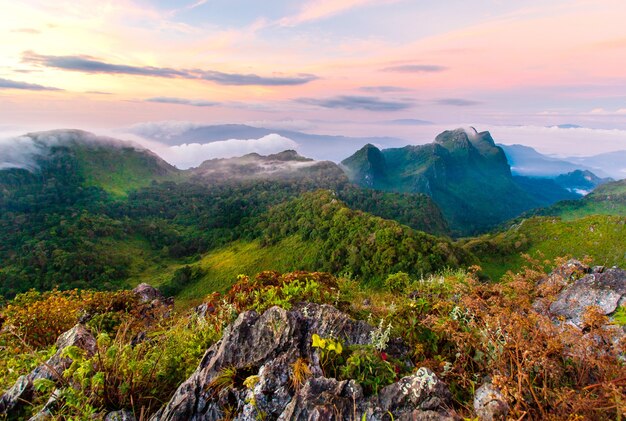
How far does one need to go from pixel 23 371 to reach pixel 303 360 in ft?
18.6

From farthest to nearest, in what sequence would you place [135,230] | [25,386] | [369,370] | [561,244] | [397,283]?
[135,230]
[561,244]
[397,283]
[25,386]
[369,370]

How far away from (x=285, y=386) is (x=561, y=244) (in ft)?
277

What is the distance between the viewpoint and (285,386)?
172 inches

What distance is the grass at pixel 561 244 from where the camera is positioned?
64000 millimetres

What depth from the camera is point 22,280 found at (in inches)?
3410

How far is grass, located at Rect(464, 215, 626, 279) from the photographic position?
64000mm

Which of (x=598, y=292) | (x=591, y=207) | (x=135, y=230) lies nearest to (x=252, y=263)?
(x=598, y=292)

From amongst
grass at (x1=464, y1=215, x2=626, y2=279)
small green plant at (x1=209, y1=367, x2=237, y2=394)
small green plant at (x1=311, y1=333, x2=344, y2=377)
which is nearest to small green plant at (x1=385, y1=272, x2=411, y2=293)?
small green plant at (x1=311, y1=333, x2=344, y2=377)

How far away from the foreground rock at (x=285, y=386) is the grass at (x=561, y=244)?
212 ft

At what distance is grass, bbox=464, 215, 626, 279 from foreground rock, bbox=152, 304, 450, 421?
212 ft

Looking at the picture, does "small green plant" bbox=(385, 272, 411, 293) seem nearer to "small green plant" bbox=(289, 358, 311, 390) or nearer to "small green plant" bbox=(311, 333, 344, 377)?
"small green plant" bbox=(311, 333, 344, 377)

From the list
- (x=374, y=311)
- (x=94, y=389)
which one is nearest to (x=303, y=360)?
(x=374, y=311)

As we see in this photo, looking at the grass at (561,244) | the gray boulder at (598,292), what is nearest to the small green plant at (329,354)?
the gray boulder at (598,292)

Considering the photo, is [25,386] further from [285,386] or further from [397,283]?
[397,283]
